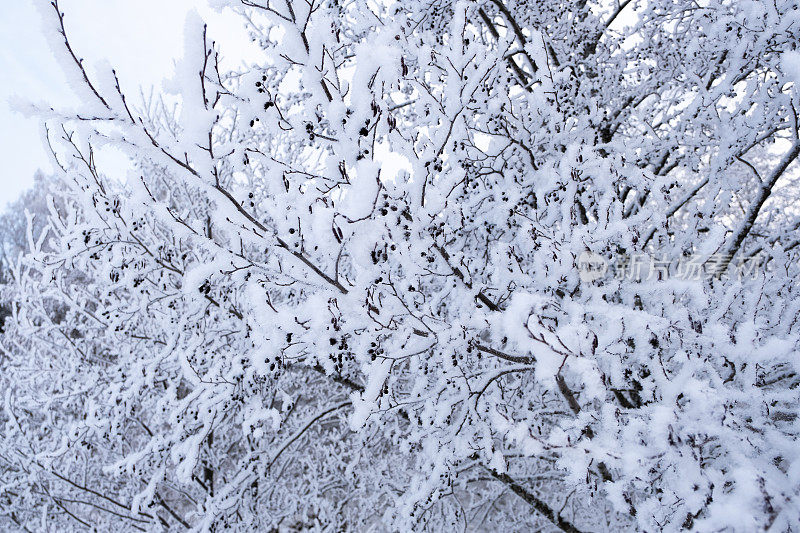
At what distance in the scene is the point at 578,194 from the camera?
9.25 ft

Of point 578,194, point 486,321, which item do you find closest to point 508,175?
point 578,194

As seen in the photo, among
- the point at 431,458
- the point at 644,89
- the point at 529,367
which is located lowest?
the point at 431,458

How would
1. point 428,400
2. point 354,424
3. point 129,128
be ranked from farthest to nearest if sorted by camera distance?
point 428,400
point 354,424
point 129,128

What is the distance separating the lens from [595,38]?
13.0 feet

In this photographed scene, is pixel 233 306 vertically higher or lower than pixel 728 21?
lower

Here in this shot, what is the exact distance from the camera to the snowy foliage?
127 cm

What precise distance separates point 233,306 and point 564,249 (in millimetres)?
2507

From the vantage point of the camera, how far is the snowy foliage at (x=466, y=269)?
1273 mm

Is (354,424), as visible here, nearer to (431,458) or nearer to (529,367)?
(529,367)

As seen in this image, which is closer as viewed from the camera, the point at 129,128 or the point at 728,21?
the point at 129,128

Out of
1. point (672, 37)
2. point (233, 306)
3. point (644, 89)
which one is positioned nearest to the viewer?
point (233, 306)

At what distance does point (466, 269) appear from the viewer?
78.4 inches

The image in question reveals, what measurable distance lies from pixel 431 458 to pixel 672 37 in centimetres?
396

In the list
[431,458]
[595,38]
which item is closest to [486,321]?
[431,458]
